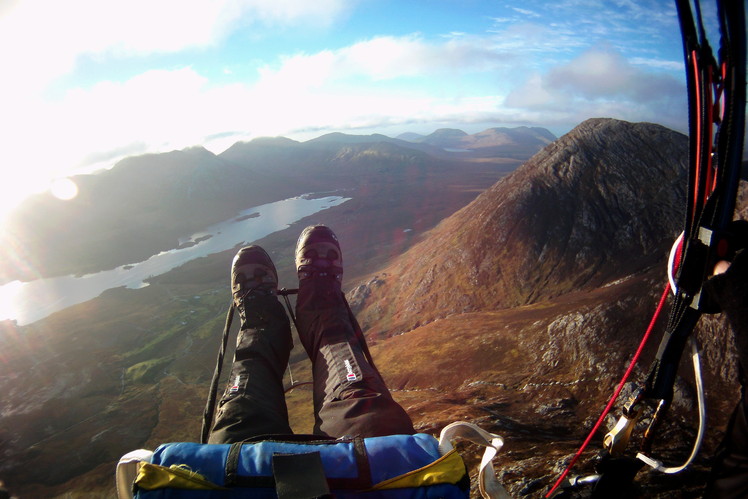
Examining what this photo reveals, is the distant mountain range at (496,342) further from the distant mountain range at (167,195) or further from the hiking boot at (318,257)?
the distant mountain range at (167,195)

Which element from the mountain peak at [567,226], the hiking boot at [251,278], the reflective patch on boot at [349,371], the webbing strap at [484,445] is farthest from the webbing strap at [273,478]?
the mountain peak at [567,226]

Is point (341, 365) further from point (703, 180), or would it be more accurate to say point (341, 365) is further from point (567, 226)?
point (567, 226)

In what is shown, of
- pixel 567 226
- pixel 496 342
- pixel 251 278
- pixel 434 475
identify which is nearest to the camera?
pixel 434 475

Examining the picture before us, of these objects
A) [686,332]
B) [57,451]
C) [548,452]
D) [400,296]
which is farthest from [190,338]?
[686,332]

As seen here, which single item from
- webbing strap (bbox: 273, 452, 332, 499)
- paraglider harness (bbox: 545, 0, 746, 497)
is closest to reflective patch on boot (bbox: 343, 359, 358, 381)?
webbing strap (bbox: 273, 452, 332, 499)

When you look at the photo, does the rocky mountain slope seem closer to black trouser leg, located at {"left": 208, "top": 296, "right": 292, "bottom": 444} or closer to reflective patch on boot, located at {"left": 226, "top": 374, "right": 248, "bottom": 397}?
black trouser leg, located at {"left": 208, "top": 296, "right": 292, "bottom": 444}

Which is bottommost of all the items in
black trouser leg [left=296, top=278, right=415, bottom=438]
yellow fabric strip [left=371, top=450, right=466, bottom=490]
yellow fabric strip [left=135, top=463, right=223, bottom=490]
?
black trouser leg [left=296, top=278, right=415, bottom=438]

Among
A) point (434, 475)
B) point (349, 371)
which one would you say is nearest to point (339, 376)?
point (349, 371)
